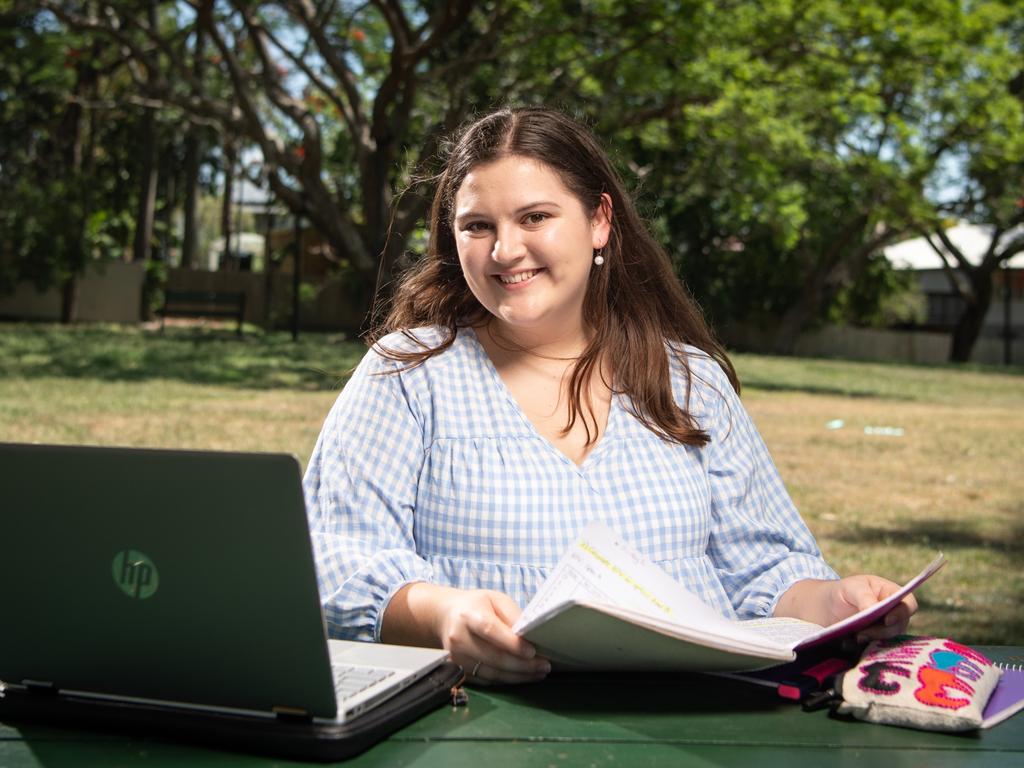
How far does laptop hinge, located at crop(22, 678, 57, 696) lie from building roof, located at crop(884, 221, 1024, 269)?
32.9 m

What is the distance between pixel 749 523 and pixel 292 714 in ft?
3.92

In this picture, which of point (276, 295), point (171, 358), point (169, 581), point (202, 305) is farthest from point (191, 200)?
point (169, 581)

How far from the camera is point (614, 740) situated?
1477mm

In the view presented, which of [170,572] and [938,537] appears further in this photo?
[938,537]

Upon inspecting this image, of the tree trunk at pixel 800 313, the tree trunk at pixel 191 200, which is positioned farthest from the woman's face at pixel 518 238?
the tree trunk at pixel 191 200

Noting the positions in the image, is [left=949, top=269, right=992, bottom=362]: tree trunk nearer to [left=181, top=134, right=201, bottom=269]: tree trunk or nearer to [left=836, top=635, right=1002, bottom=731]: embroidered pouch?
[left=181, top=134, right=201, bottom=269]: tree trunk

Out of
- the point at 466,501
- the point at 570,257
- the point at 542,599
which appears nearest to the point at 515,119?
the point at 570,257

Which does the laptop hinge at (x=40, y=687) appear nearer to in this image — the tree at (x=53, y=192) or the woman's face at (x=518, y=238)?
the woman's face at (x=518, y=238)

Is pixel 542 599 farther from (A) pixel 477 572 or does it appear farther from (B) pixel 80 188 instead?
(B) pixel 80 188

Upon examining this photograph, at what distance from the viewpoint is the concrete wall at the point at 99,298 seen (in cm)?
2559

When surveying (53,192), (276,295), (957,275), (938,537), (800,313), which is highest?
(957,275)

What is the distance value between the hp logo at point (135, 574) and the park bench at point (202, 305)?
20603 mm

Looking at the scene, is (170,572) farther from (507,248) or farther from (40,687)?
(507,248)

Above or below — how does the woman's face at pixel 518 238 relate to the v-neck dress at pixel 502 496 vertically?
above
